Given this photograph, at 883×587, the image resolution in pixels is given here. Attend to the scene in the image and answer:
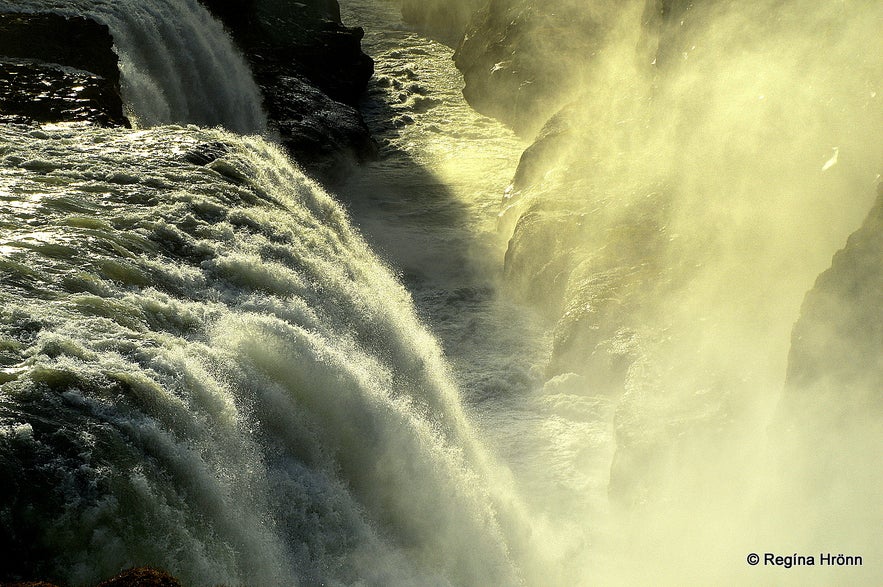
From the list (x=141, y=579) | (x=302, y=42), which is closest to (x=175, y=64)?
(x=302, y=42)

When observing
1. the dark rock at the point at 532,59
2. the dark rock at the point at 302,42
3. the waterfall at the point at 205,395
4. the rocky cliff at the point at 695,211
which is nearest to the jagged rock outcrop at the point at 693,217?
the rocky cliff at the point at 695,211

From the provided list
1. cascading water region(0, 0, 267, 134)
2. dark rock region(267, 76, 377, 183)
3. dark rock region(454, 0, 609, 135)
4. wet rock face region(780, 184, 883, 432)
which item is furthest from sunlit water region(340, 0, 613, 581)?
cascading water region(0, 0, 267, 134)

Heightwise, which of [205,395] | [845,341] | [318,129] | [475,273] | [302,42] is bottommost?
[475,273]

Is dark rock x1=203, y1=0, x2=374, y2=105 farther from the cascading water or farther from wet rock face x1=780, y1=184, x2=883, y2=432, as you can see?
wet rock face x1=780, y1=184, x2=883, y2=432

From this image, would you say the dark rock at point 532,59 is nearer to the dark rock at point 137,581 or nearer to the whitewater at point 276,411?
the whitewater at point 276,411

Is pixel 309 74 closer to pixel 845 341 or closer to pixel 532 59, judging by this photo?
pixel 532 59

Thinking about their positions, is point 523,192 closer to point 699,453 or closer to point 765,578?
point 699,453

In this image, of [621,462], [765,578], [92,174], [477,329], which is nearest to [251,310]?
[92,174]
